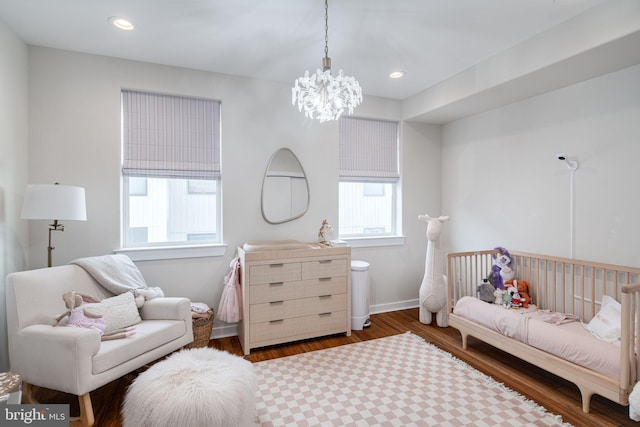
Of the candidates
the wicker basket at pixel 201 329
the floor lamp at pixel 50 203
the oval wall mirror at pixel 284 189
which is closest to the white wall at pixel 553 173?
the oval wall mirror at pixel 284 189

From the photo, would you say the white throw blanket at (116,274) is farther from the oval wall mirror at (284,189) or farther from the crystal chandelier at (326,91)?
the crystal chandelier at (326,91)

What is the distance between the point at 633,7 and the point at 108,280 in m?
3.83

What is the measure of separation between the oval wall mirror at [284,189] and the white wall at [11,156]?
191cm

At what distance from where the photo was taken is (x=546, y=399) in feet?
6.70

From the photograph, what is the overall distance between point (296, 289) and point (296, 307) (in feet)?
0.56

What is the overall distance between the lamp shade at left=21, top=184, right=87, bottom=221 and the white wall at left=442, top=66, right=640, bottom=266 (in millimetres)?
3813

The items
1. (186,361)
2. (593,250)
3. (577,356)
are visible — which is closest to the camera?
(186,361)

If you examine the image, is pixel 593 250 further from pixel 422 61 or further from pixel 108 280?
pixel 108 280

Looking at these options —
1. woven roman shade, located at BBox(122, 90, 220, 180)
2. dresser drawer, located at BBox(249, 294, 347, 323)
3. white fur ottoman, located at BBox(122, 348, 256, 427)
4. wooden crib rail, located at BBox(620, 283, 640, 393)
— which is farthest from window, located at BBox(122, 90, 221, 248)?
wooden crib rail, located at BBox(620, 283, 640, 393)

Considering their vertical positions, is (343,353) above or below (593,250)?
below

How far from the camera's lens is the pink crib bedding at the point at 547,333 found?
1861 mm

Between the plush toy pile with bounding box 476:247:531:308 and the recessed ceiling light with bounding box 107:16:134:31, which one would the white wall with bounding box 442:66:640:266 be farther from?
the recessed ceiling light with bounding box 107:16:134:31

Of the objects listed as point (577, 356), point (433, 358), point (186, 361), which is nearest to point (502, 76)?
point (577, 356)

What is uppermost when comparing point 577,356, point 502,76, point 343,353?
point 502,76
